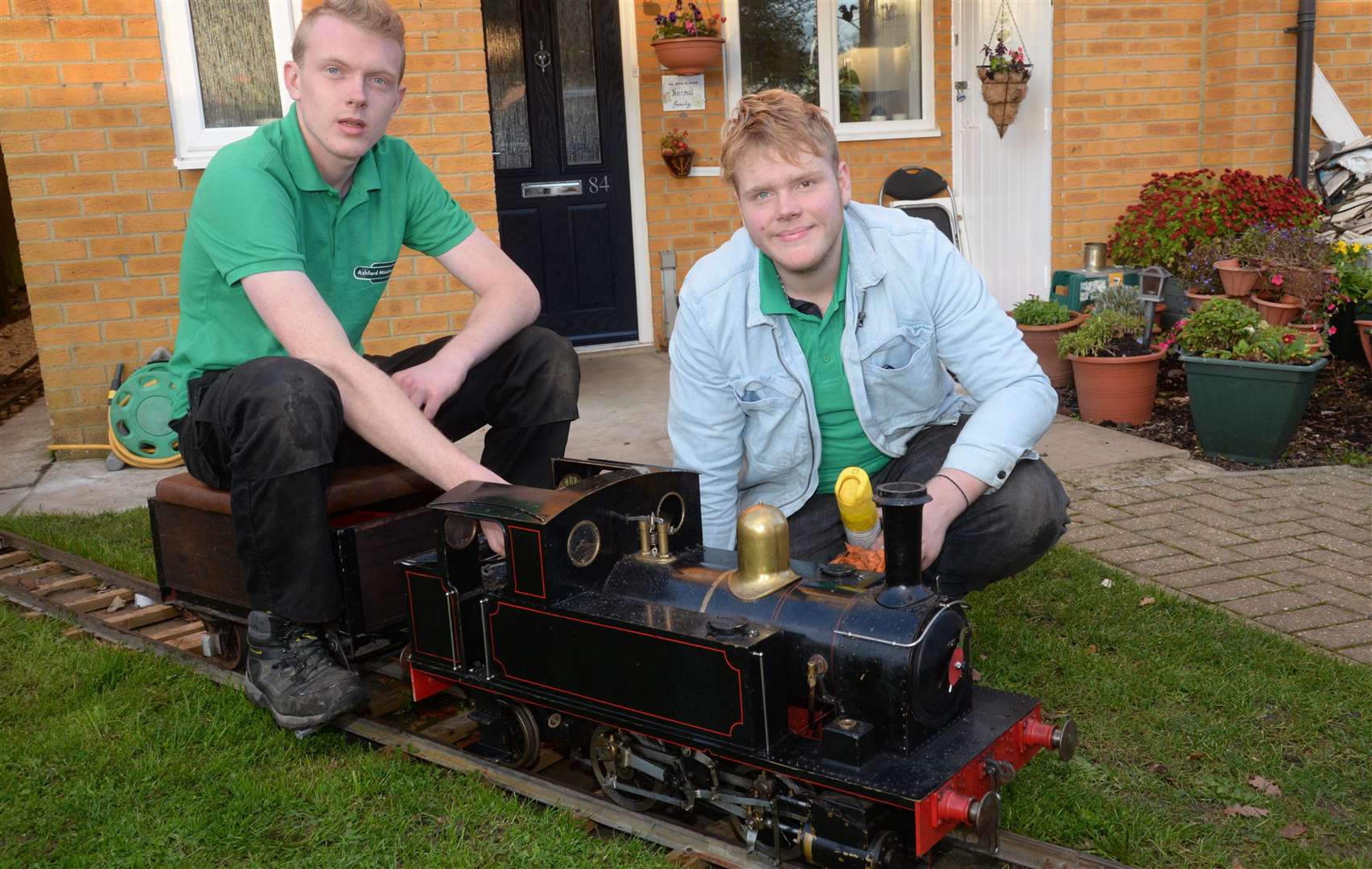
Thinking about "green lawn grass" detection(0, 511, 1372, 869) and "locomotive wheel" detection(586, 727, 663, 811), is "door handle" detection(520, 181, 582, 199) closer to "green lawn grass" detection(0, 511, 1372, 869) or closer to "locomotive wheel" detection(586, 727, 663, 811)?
"green lawn grass" detection(0, 511, 1372, 869)

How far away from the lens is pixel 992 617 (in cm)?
384

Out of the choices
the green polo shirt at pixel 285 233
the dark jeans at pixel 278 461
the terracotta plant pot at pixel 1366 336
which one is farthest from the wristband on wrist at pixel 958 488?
the terracotta plant pot at pixel 1366 336

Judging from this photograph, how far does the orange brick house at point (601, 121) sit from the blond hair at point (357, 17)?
3220 mm

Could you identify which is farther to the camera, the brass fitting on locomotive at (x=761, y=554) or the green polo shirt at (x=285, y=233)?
the green polo shirt at (x=285, y=233)

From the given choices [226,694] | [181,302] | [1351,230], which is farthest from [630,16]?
[226,694]

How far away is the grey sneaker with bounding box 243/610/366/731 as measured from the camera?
3084mm

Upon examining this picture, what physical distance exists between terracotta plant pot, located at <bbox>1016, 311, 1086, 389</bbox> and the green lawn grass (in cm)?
343

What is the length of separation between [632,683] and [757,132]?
1281 mm

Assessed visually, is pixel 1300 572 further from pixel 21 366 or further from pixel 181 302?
pixel 21 366

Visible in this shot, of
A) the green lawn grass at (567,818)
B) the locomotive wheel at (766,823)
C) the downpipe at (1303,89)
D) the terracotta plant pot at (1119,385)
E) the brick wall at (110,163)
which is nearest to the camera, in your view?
the locomotive wheel at (766,823)

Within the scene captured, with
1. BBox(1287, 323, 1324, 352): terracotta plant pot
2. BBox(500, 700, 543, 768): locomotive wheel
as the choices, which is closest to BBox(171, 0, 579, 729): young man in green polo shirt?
BBox(500, 700, 543, 768): locomotive wheel

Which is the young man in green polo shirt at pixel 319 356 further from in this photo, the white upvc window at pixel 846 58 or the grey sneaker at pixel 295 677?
the white upvc window at pixel 846 58

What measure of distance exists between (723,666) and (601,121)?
6.59 m

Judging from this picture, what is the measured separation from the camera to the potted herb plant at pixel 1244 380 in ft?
17.8
